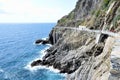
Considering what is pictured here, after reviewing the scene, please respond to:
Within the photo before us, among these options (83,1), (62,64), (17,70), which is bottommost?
(17,70)

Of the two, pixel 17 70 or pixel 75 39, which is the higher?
pixel 75 39

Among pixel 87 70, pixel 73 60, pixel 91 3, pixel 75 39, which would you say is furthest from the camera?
pixel 91 3

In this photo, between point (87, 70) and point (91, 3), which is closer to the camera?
point (87, 70)

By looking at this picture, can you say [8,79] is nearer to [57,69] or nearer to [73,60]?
[57,69]

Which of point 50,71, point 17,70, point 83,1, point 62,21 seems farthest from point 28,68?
point 83,1

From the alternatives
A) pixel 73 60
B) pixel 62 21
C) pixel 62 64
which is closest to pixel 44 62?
pixel 62 64

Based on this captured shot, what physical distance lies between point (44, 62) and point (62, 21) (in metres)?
54.3

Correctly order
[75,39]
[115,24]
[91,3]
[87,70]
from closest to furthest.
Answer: [87,70] → [115,24] → [75,39] → [91,3]

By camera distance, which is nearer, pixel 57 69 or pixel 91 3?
pixel 57 69

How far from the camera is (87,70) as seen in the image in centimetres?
2861

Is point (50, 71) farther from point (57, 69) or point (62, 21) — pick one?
point (62, 21)

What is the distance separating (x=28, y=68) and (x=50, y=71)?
8845 millimetres

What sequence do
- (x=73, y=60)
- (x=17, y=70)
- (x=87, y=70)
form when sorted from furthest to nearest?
(x=17, y=70) → (x=73, y=60) → (x=87, y=70)

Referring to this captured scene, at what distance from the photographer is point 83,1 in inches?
4193
